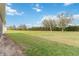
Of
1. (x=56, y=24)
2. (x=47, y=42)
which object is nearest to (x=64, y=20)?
(x=56, y=24)

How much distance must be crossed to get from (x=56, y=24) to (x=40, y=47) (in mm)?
253

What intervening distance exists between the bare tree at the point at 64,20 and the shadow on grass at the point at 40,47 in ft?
0.57

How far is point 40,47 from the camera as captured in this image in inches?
63.1

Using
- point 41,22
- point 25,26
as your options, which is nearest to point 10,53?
point 25,26

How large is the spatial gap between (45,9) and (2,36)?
45 cm

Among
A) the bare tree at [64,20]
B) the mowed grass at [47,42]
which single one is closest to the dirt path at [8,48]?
the mowed grass at [47,42]

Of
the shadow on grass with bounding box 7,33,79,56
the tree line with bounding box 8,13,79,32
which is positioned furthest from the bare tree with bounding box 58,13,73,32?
the shadow on grass with bounding box 7,33,79,56

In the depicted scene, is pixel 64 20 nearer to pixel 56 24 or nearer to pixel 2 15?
pixel 56 24

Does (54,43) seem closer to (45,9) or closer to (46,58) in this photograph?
(46,58)

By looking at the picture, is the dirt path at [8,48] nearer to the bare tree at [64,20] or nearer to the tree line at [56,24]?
the tree line at [56,24]

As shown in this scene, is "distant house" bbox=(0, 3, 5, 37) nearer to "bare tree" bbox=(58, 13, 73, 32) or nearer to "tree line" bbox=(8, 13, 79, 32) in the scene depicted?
"tree line" bbox=(8, 13, 79, 32)

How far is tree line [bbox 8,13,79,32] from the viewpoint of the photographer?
162 centimetres

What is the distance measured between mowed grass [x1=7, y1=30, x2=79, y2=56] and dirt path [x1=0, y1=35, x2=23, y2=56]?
1.5 inches

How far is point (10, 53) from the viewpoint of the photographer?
158 cm
